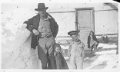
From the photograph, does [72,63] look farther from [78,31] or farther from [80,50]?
[78,31]

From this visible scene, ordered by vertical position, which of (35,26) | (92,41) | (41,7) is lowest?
(92,41)

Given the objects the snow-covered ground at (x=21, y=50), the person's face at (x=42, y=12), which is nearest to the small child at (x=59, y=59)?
the snow-covered ground at (x=21, y=50)

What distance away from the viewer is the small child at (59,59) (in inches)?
68.7

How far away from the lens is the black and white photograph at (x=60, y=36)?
1.74 m

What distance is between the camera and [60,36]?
1735 millimetres

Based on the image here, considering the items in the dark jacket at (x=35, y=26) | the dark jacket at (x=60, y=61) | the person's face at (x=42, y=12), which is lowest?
the dark jacket at (x=60, y=61)

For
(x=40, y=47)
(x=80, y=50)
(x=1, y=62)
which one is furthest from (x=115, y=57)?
(x=1, y=62)

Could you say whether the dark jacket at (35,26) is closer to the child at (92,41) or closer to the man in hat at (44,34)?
the man in hat at (44,34)

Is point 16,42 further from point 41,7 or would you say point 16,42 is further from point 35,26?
point 41,7

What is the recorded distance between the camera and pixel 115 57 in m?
1.75

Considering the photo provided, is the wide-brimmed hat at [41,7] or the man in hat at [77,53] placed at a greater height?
the wide-brimmed hat at [41,7]

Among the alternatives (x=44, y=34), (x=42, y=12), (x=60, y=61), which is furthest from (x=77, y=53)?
(x=42, y=12)

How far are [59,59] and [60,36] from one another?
165 millimetres

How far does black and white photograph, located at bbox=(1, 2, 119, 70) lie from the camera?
1737mm
